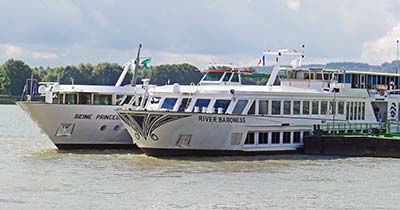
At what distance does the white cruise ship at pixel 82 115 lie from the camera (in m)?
47.4

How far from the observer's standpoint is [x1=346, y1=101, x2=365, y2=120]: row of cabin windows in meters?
50.6

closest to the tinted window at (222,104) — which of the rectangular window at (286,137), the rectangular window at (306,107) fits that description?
the rectangular window at (286,137)

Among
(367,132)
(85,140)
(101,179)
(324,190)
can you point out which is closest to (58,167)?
(101,179)

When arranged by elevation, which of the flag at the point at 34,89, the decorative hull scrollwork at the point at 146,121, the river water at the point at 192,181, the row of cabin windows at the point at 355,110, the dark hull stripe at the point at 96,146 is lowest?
the river water at the point at 192,181

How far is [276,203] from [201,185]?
435 cm

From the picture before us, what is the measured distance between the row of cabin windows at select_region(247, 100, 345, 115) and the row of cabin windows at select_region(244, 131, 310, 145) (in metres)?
1.00

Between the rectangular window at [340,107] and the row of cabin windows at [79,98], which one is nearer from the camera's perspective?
the row of cabin windows at [79,98]

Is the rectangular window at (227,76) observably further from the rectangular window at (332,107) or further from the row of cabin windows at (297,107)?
the rectangular window at (332,107)

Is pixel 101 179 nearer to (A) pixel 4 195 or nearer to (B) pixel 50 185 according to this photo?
(B) pixel 50 185

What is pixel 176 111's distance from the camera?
43344 mm

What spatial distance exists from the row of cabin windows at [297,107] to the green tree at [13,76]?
92.4 metres

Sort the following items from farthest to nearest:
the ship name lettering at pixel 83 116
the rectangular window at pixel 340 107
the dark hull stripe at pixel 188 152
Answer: the rectangular window at pixel 340 107, the ship name lettering at pixel 83 116, the dark hull stripe at pixel 188 152

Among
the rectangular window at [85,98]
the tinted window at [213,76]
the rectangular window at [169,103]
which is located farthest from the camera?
the tinted window at [213,76]

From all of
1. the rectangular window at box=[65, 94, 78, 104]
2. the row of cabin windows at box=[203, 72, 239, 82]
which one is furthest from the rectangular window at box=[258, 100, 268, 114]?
the rectangular window at box=[65, 94, 78, 104]
